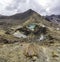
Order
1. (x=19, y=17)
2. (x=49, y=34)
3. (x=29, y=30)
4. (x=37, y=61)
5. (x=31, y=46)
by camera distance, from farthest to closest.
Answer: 1. (x=19, y=17)
2. (x=29, y=30)
3. (x=49, y=34)
4. (x=31, y=46)
5. (x=37, y=61)

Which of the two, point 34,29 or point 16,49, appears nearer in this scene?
point 16,49

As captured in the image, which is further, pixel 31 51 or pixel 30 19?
pixel 30 19

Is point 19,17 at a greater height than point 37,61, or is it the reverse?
point 19,17

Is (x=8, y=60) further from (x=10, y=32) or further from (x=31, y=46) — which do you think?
(x=10, y=32)

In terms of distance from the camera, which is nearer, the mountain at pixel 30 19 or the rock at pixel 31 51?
the rock at pixel 31 51

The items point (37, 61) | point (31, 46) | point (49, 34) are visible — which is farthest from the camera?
point (49, 34)

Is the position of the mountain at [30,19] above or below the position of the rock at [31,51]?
above

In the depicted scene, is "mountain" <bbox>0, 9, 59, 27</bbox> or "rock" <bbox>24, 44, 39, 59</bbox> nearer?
"rock" <bbox>24, 44, 39, 59</bbox>

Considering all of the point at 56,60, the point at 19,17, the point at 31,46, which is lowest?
the point at 56,60

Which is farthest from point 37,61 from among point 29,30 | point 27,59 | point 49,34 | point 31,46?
point 29,30

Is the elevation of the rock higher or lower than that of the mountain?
lower

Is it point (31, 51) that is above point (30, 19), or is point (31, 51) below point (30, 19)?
below
